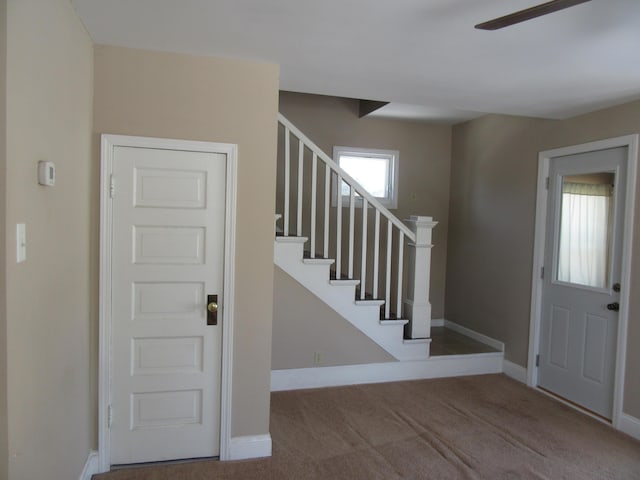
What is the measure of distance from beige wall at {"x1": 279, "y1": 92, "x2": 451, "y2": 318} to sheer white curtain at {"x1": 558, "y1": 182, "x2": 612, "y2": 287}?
1776 millimetres

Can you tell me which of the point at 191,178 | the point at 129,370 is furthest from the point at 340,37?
the point at 129,370

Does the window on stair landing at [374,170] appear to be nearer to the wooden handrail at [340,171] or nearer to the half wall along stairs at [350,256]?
the half wall along stairs at [350,256]

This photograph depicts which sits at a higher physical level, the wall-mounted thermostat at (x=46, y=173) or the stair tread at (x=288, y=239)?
the wall-mounted thermostat at (x=46, y=173)

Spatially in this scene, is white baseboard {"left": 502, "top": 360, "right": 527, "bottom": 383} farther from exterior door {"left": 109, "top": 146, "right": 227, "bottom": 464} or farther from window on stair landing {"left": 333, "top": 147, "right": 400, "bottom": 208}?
exterior door {"left": 109, "top": 146, "right": 227, "bottom": 464}

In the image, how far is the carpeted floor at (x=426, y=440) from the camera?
265cm

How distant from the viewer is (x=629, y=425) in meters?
3.21

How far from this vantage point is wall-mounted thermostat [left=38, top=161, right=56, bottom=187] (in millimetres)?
1602

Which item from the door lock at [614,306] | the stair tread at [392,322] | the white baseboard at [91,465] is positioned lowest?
the white baseboard at [91,465]

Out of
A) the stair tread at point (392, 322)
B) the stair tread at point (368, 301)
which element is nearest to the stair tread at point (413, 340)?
the stair tread at point (392, 322)

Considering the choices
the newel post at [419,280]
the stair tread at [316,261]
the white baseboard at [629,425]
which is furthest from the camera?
the newel post at [419,280]

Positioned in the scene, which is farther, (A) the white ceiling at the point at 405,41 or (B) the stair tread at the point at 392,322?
(B) the stair tread at the point at 392,322

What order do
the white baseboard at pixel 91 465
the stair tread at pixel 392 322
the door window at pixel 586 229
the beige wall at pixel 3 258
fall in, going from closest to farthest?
the beige wall at pixel 3 258
the white baseboard at pixel 91 465
the door window at pixel 586 229
the stair tread at pixel 392 322

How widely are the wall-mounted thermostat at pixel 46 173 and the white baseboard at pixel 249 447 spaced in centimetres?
187

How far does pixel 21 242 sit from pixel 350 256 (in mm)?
2588
